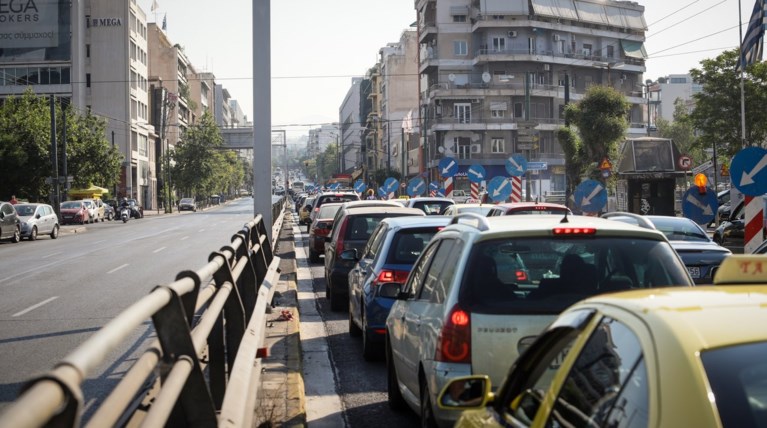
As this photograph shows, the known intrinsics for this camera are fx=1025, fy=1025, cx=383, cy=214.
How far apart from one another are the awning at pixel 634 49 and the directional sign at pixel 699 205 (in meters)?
72.2

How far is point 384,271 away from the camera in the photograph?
Result: 38.5 feet

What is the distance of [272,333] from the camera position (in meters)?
12.1

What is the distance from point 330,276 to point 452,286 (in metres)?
10.3

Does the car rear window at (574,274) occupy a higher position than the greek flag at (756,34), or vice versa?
the greek flag at (756,34)

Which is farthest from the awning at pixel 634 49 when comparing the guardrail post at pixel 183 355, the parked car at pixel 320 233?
the guardrail post at pixel 183 355

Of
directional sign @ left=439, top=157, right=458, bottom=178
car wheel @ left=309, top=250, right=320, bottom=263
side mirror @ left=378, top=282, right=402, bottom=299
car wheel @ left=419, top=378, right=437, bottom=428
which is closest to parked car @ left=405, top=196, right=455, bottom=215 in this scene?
car wheel @ left=309, top=250, right=320, bottom=263

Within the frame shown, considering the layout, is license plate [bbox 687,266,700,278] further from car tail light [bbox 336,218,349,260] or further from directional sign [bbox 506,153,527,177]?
directional sign [bbox 506,153,527,177]

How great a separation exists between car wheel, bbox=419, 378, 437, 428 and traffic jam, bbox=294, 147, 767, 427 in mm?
13

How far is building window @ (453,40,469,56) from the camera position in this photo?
282 ft

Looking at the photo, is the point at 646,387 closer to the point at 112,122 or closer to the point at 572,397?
the point at 572,397

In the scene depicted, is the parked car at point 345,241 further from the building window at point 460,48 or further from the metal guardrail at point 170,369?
the building window at point 460,48

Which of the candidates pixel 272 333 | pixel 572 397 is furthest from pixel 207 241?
pixel 572 397

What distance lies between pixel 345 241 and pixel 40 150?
162 ft

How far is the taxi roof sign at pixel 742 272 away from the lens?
3578mm
